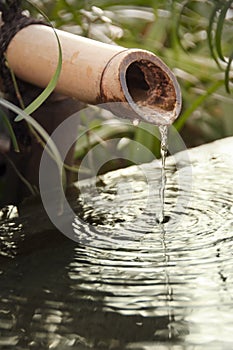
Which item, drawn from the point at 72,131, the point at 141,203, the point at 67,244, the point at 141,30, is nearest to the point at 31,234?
the point at 67,244

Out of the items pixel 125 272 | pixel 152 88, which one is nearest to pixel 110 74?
pixel 152 88

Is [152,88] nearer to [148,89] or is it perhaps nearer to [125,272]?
[148,89]

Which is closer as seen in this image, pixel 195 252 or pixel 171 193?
pixel 195 252

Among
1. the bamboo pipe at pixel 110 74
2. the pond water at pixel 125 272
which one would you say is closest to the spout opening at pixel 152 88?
the bamboo pipe at pixel 110 74

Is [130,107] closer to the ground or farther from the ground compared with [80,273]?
farther from the ground

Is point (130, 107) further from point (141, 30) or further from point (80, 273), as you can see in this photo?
point (141, 30)

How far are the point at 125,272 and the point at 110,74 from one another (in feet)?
0.78

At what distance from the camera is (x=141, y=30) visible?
8.32ft

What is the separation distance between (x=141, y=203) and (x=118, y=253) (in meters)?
0.22

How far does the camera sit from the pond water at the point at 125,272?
691 mm

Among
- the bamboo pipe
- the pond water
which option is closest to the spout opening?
the bamboo pipe

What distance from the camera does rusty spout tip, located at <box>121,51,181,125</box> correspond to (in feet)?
3.05

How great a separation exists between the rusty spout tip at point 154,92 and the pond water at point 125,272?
14 centimetres

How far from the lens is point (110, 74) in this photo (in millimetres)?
936
